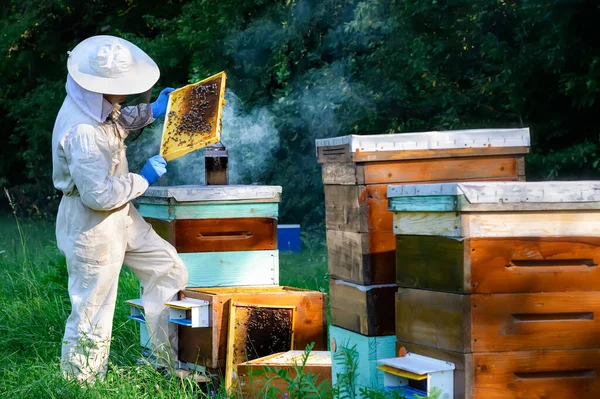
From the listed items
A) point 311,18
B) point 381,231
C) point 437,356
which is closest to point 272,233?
point 381,231

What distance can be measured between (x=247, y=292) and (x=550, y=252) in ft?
5.70

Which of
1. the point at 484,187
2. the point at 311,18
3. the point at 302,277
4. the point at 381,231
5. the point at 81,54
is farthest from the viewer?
the point at 311,18

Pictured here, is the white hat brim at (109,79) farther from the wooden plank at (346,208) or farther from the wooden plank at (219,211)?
the wooden plank at (346,208)

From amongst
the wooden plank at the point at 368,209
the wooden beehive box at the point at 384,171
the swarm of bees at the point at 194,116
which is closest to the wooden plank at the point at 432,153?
the wooden beehive box at the point at 384,171

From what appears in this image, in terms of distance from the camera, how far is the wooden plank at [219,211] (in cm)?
412

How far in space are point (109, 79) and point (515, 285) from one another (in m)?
2.11

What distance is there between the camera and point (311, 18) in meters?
9.25

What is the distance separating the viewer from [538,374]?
2.65 meters

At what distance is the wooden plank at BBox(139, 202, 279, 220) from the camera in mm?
4125

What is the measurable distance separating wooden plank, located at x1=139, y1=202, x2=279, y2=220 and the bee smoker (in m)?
0.28

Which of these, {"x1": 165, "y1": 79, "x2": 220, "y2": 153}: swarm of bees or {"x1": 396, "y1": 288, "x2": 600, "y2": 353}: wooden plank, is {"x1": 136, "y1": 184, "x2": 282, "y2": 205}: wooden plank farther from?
{"x1": 396, "y1": 288, "x2": 600, "y2": 353}: wooden plank

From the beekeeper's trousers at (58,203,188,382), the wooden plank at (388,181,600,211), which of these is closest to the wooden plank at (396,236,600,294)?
the wooden plank at (388,181,600,211)

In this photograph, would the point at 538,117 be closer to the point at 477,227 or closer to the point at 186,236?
the point at 186,236

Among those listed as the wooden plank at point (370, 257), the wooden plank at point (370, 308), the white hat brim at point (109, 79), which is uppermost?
the white hat brim at point (109, 79)
